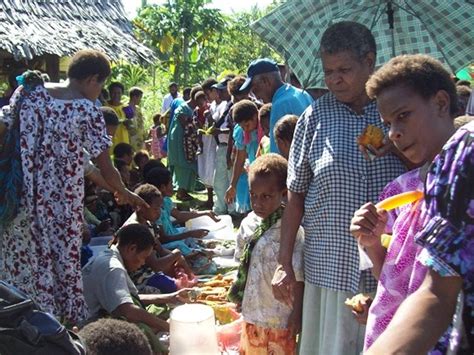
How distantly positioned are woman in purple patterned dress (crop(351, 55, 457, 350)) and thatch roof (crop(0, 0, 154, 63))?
6.82 m

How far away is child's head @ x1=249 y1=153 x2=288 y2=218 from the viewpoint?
11.7 feet

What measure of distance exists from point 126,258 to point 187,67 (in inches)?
766

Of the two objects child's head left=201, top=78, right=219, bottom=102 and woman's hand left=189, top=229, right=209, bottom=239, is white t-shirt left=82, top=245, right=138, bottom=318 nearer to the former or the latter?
woman's hand left=189, top=229, right=209, bottom=239

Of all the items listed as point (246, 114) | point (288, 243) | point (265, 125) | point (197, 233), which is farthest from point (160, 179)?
point (288, 243)

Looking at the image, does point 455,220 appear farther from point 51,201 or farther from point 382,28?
point 51,201

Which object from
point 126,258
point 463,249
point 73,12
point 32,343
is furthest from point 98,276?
point 73,12

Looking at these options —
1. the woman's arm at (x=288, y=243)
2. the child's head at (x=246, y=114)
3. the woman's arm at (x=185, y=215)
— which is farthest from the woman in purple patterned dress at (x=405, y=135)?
the woman's arm at (x=185, y=215)

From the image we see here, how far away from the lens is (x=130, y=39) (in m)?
10.3

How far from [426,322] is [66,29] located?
8.57 meters

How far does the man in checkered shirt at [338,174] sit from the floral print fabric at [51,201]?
194cm

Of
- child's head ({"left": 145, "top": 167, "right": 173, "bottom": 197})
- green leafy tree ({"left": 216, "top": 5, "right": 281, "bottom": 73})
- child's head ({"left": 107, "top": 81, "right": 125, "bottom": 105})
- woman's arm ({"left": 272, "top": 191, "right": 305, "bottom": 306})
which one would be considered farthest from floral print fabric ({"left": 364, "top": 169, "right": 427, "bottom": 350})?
green leafy tree ({"left": 216, "top": 5, "right": 281, "bottom": 73})

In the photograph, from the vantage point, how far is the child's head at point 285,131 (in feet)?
14.1

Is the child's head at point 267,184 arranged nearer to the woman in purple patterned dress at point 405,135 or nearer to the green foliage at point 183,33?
the woman in purple patterned dress at point 405,135

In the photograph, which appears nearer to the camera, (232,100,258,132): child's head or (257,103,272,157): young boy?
(257,103,272,157): young boy
